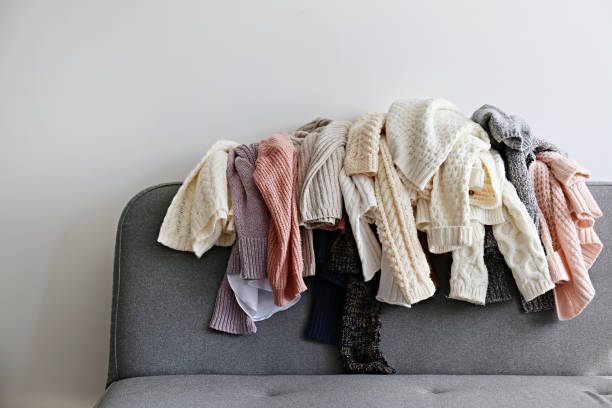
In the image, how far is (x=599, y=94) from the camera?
1.47m

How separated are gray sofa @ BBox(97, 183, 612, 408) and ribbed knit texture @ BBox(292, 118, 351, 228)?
24 centimetres

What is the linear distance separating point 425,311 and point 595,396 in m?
0.38

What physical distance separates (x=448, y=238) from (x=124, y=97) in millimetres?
1059

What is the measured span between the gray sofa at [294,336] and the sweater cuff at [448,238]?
0.11 metres

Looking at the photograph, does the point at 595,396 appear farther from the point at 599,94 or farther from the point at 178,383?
the point at 599,94

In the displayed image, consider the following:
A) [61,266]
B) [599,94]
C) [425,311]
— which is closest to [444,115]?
[425,311]

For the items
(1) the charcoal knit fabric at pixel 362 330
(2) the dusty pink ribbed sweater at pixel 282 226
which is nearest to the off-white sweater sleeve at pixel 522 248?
(1) the charcoal knit fabric at pixel 362 330

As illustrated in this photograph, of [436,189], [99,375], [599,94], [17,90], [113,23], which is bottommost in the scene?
[99,375]

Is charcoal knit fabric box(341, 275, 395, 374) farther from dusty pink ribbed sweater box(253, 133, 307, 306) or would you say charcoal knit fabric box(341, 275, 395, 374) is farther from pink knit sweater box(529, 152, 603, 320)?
pink knit sweater box(529, 152, 603, 320)

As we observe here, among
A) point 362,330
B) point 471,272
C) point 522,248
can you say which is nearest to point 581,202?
point 522,248

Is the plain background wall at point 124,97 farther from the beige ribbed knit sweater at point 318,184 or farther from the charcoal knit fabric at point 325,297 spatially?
the charcoal knit fabric at point 325,297

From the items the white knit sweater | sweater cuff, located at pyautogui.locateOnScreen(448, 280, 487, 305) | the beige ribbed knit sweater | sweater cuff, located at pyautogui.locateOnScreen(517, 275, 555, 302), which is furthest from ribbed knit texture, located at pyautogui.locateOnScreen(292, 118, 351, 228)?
sweater cuff, located at pyautogui.locateOnScreen(517, 275, 555, 302)

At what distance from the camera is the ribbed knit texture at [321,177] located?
1.06 m

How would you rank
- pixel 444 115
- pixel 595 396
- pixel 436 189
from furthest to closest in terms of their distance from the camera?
1. pixel 444 115
2. pixel 436 189
3. pixel 595 396
